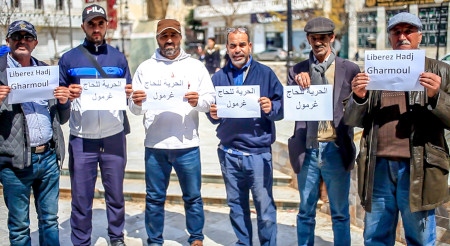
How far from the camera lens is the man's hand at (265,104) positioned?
11.8 feet

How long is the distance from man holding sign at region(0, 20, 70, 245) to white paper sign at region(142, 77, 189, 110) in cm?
65

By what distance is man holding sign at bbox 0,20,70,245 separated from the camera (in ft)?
11.3

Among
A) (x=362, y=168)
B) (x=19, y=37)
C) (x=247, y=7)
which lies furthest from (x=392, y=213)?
(x=247, y=7)

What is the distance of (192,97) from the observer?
381cm

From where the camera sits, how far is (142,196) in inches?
231

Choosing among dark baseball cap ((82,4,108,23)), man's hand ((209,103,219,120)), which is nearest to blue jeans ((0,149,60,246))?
dark baseball cap ((82,4,108,23))

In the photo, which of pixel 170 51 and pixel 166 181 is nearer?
pixel 170 51

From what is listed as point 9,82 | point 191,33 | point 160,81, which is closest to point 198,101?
point 160,81

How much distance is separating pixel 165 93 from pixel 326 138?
4.44ft

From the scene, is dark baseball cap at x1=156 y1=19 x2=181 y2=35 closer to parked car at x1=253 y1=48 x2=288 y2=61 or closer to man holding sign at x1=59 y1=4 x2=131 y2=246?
man holding sign at x1=59 y1=4 x2=131 y2=246

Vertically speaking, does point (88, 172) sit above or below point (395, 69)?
below

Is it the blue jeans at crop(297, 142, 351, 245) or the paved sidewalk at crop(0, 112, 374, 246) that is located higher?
the blue jeans at crop(297, 142, 351, 245)

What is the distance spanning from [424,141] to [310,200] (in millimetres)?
1059

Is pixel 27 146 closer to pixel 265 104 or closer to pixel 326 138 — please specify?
pixel 265 104
